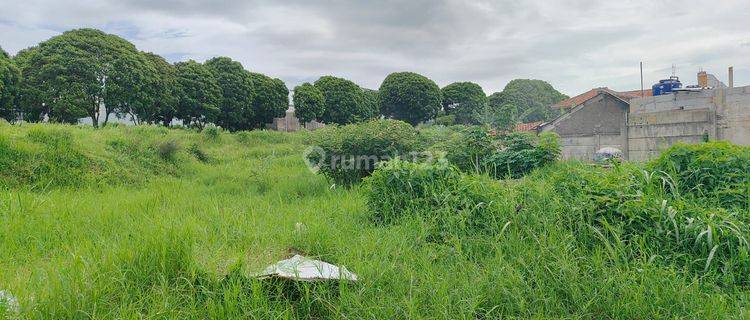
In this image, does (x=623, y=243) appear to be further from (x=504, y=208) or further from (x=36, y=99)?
(x=36, y=99)

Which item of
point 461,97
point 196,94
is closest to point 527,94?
point 461,97

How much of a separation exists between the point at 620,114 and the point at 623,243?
12261 mm

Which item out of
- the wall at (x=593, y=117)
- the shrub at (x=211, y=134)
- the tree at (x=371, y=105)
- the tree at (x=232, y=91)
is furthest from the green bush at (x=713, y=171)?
the tree at (x=371, y=105)

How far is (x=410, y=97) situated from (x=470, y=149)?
2935cm

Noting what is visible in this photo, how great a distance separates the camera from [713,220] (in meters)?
2.70

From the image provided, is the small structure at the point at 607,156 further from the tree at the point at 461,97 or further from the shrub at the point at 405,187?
the tree at the point at 461,97

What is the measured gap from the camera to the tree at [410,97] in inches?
1410

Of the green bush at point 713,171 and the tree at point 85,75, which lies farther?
the tree at point 85,75

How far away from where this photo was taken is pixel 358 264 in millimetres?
2605

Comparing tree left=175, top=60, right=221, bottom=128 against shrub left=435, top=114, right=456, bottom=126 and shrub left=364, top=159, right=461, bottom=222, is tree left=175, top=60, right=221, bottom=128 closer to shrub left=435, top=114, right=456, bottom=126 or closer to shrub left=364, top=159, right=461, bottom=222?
shrub left=435, top=114, right=456, bottom=126

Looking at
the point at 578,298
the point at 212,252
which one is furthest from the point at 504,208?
the point at 212,252

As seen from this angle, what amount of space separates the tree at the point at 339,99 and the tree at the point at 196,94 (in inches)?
372

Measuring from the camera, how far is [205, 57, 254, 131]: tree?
73.3ft

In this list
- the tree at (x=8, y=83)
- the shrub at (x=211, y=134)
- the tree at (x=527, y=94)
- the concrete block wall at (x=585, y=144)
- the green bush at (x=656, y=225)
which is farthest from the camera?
the tree at (x=527, y=94)
